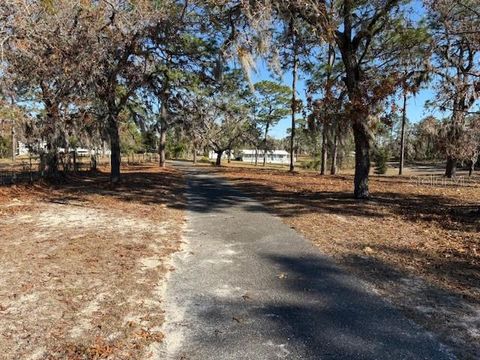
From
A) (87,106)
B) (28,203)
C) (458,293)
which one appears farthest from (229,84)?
(458,293)

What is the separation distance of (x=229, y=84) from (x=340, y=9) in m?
5.08

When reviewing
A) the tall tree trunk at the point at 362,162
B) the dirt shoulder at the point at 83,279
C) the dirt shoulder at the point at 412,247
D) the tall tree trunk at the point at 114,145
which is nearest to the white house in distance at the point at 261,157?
the tall tree trunk at the point at 114,145

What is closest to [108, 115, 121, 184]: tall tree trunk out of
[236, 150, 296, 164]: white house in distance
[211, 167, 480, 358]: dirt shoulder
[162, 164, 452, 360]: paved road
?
[211, 167, 480, 358]: dirt shoulder

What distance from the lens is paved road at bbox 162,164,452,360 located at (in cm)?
332

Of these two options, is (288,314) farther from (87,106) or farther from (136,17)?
(87,106)

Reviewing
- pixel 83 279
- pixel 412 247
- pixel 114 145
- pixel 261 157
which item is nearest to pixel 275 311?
pixel 83 279

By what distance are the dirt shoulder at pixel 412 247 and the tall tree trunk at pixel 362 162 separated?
0.43m

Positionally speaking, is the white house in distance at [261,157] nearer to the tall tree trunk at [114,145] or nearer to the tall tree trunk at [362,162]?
the tall tree trunk at [114,145]

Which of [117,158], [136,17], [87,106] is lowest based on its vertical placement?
[117,158]

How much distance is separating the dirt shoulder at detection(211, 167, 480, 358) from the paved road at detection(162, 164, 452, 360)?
1.01 ft

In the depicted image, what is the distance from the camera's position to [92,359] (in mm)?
3098

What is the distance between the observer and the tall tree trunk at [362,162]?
12.3 meters


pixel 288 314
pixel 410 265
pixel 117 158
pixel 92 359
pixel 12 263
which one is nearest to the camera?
pixel 92 359

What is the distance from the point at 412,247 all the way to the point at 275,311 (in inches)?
143
